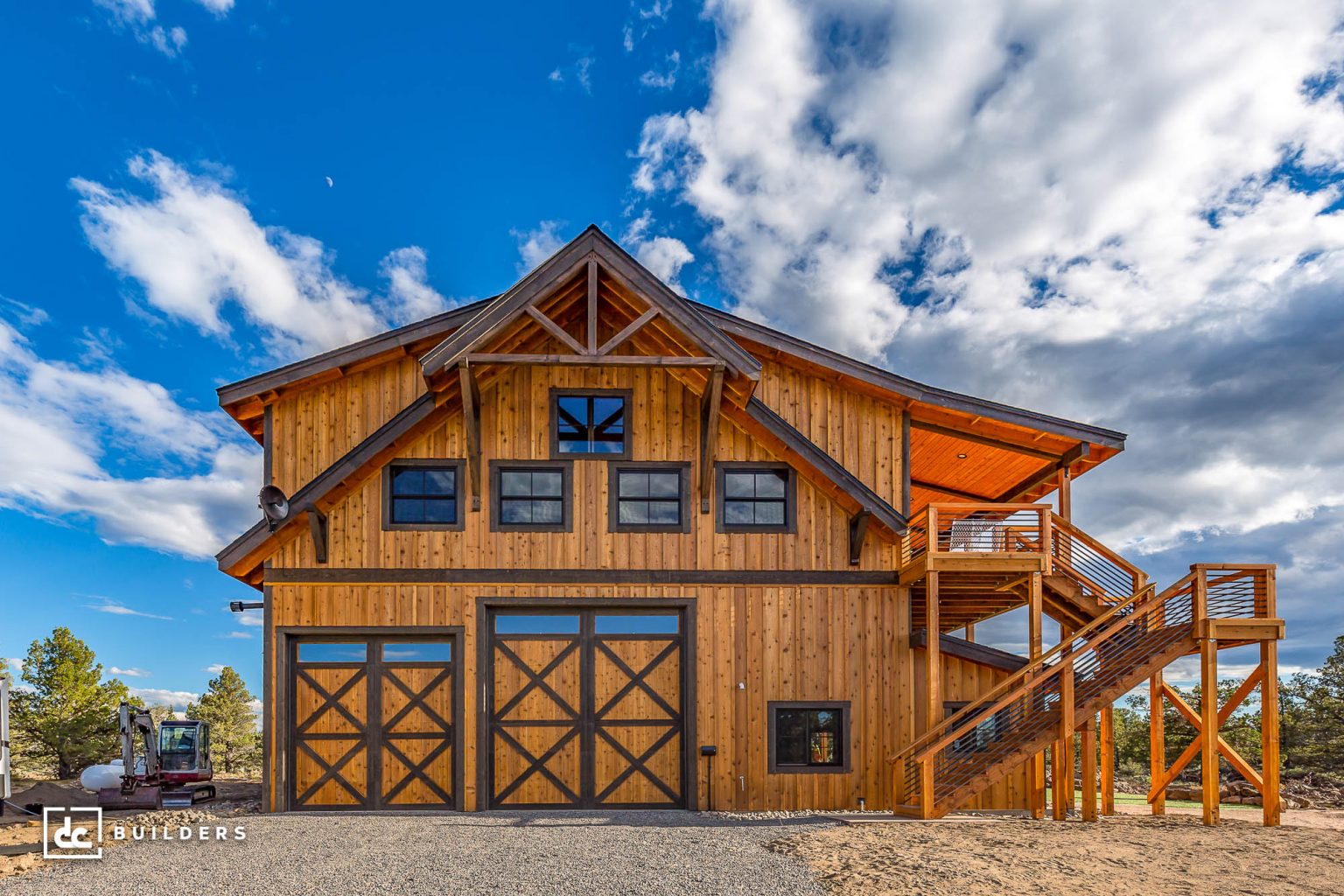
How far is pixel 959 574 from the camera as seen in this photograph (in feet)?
44.1

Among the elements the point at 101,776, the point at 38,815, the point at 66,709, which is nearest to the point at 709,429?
the point at 38,815

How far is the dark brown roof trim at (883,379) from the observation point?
45.2 ft

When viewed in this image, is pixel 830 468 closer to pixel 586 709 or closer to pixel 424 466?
pixel 586 709

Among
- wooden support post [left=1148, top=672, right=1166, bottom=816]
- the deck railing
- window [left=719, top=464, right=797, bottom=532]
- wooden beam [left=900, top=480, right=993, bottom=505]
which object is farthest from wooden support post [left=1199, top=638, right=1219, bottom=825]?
wooden beam [left=900, top=480, right=993, bottom=505]

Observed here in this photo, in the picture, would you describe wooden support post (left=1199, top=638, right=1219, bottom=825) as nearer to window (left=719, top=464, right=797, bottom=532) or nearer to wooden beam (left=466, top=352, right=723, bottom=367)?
window (left=719, top=464, right=797, bottom=532)

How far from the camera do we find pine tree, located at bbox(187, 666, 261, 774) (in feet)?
87.7

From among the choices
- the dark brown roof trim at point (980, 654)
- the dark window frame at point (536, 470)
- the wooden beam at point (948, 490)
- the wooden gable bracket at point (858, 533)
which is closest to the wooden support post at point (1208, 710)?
the dark brown roof trim at point (980, 654)

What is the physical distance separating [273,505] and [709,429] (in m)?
6.47

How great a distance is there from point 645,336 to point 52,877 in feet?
33.1

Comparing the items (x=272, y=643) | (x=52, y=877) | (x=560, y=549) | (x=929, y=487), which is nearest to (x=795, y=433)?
(x=560, y=549)

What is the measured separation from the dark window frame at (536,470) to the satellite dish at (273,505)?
9.89 ft

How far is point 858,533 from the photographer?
44.4 feet

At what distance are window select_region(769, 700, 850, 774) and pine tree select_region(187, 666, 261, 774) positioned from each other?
67.8 feet

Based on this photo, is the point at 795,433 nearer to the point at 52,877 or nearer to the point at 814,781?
the point at 814,781
